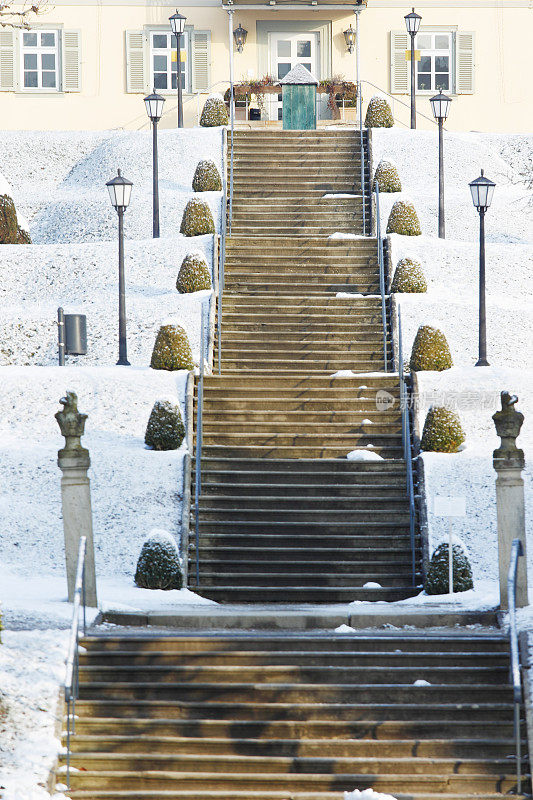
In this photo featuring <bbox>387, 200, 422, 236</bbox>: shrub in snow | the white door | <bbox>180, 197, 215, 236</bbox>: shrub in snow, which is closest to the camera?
<bbox>387, 200, 422, 236</bbox>: shrub in snow

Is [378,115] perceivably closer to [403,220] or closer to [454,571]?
[403,220]

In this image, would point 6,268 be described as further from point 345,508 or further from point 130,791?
point 130,791

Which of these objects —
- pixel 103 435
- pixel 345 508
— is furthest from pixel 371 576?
pixel 103 435

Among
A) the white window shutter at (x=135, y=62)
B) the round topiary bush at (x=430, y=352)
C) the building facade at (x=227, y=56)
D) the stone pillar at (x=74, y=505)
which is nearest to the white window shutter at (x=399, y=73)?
the building facade at (x=227, y=56)

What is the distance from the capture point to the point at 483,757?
37.8ft

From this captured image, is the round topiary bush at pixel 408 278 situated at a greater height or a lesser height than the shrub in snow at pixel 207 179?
lesser

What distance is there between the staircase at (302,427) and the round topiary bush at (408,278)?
1.76 feet

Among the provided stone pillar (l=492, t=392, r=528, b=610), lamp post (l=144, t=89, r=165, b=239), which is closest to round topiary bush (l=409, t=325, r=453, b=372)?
stone pillar (l=492, t=392, r=528, b=610)

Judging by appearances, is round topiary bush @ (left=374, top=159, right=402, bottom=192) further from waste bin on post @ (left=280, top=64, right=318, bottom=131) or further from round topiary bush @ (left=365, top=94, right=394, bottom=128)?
waste bin on post @ (left=280, top=64, right=318, bottom=131)

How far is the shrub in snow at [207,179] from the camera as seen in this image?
29.9 metres

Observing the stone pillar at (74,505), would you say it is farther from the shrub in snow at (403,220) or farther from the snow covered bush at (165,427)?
the shrub in snow at (403,220)

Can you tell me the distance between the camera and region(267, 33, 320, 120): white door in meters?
39.5

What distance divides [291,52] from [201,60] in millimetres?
2595

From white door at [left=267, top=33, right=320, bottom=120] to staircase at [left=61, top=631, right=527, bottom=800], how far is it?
95.1 feet
